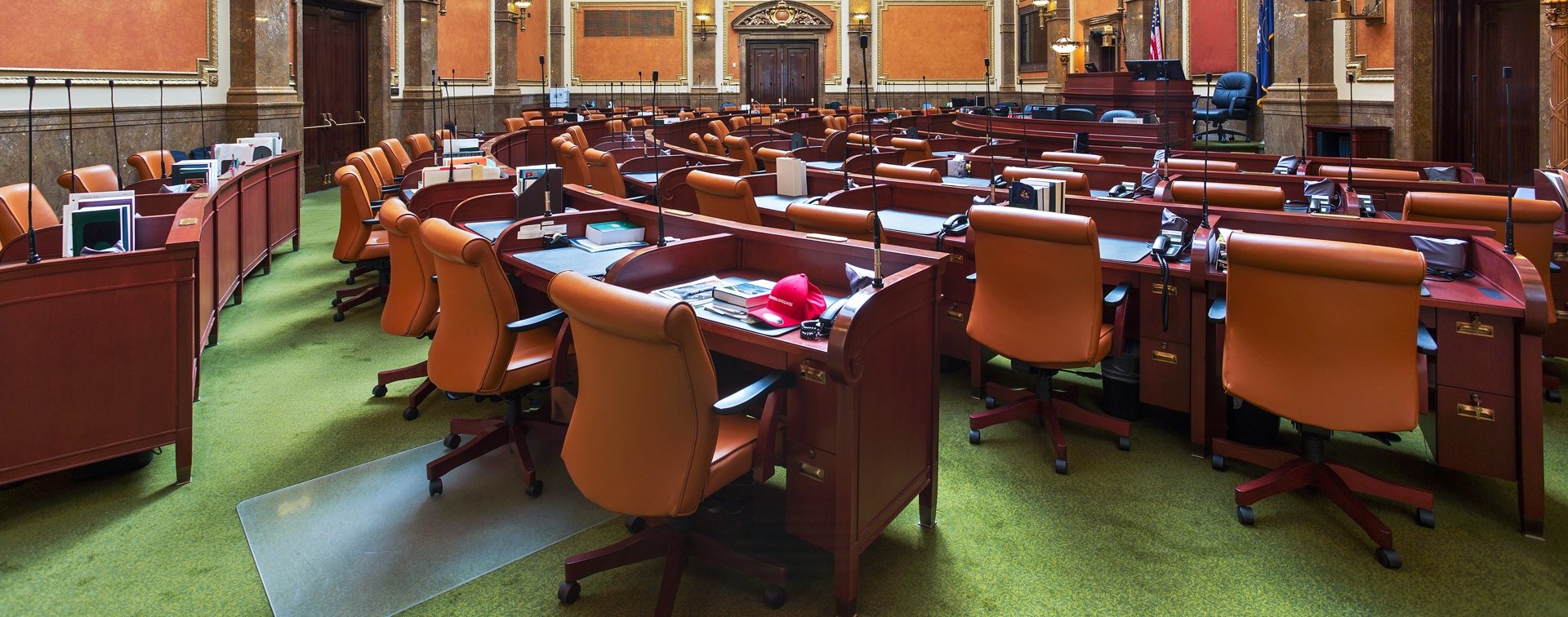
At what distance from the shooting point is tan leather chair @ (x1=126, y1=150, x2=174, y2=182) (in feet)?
19.9

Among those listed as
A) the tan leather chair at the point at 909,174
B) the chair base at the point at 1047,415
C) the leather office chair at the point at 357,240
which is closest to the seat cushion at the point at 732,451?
the chair base at the point at 1047,415

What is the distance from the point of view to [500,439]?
3.22m

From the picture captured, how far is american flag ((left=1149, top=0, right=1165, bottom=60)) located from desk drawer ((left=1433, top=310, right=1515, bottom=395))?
11.4 metres

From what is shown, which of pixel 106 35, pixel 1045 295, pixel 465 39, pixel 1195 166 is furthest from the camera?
pixel 465 39

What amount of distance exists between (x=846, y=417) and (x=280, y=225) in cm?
618

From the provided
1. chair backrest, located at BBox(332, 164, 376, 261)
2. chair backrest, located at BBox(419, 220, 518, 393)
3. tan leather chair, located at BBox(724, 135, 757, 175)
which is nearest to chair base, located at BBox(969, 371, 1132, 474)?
chair backrest, located at BBox(419, 220, 518, 393)

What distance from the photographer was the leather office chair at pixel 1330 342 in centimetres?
239

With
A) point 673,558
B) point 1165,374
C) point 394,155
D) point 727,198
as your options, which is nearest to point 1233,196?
point 1165,374

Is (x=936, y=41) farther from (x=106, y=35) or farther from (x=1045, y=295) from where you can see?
(x=1045, y=295)

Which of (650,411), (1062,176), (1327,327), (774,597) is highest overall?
(1062,176)

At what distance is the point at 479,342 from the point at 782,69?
58.3 feet

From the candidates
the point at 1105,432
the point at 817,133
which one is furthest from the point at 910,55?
the point at 1105,432

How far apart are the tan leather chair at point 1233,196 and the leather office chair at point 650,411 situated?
2568mm

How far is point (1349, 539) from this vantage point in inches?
104
